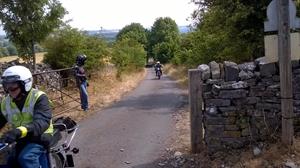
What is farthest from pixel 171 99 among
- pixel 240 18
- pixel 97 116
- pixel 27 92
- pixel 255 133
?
pixel 27 92

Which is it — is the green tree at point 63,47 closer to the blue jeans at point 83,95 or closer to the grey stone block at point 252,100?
the blue jeans at point 83,95

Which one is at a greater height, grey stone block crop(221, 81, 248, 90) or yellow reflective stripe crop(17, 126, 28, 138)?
grey stone block crop(221, 81, 248, 90)

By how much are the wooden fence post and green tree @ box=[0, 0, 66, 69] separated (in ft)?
35.4

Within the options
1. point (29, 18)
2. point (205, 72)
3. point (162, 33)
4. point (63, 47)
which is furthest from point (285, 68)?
point (162, 33)

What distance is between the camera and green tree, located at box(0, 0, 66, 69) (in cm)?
1736

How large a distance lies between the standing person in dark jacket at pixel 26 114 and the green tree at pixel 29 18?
12694mm

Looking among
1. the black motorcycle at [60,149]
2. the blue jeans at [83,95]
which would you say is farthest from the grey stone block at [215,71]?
the blue jeans at [83,95]

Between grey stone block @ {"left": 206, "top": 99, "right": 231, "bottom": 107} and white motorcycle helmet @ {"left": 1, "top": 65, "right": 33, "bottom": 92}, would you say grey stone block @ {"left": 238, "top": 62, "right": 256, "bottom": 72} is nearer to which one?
grey stone block @ {"left": 206, "top": 99, "right": 231, "bottom": 107}

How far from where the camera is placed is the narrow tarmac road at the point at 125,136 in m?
8.67

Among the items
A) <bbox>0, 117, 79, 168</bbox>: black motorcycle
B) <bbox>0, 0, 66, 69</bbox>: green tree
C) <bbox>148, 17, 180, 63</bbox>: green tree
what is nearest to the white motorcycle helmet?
<bbox>0, 117, 79, 168</bbox>: black motorcycle

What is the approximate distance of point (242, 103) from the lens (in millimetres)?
7703

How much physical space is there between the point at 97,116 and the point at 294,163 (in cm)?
850

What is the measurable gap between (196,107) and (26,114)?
3.59 m

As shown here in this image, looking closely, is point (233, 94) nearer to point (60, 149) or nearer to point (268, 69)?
point (268, 69)
